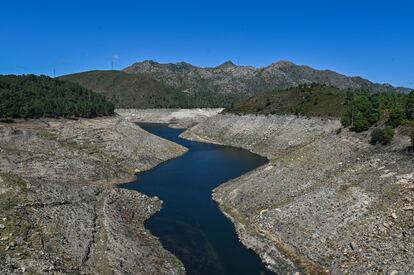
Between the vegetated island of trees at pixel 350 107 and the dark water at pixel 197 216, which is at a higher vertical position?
the vegetated island of trees at pixel 350 107

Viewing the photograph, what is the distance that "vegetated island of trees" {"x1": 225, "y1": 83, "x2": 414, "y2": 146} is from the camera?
4892cm

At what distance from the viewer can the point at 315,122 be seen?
80.7m

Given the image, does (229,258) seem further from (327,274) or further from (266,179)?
(266,179)

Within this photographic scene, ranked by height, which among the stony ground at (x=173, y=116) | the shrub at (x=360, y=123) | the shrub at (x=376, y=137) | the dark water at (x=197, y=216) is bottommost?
the dark water at (x=197, y=216)

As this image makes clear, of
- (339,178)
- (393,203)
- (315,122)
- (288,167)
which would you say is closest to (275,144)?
(315,122)

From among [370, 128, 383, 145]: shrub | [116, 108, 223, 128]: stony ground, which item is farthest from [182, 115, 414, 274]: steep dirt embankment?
[116, 108, 223, 128]: stony ground

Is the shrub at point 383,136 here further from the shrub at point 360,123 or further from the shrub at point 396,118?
the shrub at point 360,123

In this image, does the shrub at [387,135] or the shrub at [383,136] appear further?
the shrub at [383,136]

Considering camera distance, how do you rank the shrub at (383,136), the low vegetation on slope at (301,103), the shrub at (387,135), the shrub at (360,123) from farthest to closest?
the low vegetation on slope at (301,103) → the shrub at (360,123) → the shrub at (383,136) → the shrub at (387,135)

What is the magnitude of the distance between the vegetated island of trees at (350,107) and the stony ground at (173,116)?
130ft

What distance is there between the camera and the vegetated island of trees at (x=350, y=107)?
48925 millimetres

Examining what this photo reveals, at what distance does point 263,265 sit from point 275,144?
51443 mm

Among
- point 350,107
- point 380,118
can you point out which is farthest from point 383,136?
point 350,107

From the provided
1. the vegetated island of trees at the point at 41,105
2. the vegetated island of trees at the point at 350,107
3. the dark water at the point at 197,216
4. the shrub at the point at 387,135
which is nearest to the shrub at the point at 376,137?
the vegetated island of trees at the point at 350,107
